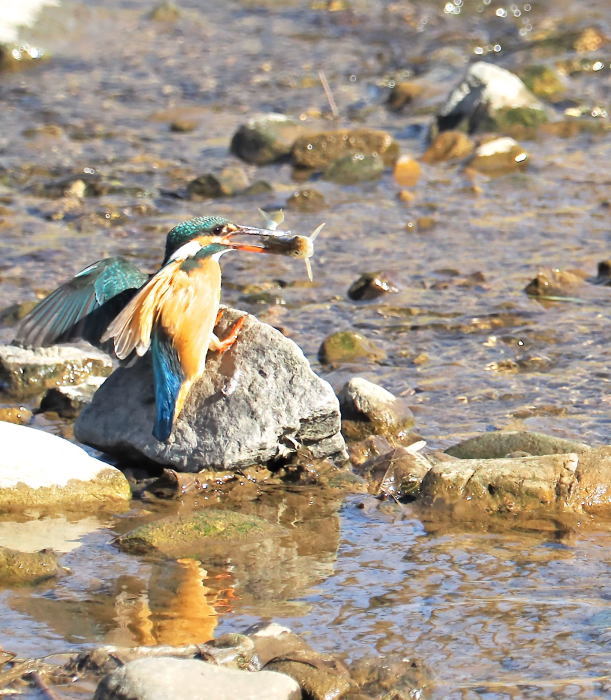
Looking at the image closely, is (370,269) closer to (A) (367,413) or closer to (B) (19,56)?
(A) (367,413)

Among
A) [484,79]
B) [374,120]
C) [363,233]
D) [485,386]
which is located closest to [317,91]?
[374,120]

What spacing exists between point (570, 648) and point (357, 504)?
4.73 feet

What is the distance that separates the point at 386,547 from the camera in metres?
5.16

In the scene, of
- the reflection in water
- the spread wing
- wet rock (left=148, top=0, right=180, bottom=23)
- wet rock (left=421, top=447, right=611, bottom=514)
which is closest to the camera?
the reflection in water

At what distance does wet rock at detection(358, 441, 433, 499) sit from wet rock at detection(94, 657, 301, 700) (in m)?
1.78

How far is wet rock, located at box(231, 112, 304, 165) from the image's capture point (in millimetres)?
11023

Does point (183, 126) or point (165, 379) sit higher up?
point (165, 379)

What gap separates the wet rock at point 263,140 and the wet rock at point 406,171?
3.19 ft

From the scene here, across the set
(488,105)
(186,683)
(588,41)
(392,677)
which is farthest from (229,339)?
(588,41)

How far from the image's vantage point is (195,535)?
5.09 m

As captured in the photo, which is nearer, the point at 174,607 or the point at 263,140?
the point at 174,607

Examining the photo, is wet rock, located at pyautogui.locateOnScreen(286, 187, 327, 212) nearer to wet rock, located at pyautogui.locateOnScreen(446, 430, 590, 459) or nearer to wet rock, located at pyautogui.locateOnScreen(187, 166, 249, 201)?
wet rock, located at pyautogui.locateOnScreen(187, 166, 249, 201)

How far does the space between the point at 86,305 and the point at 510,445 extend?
1875 mm

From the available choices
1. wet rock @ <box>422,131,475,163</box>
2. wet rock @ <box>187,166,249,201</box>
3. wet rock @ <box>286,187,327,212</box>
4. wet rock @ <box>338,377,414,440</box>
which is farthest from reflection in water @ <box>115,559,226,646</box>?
wet rock @ <box>422,131,475,163</box>
